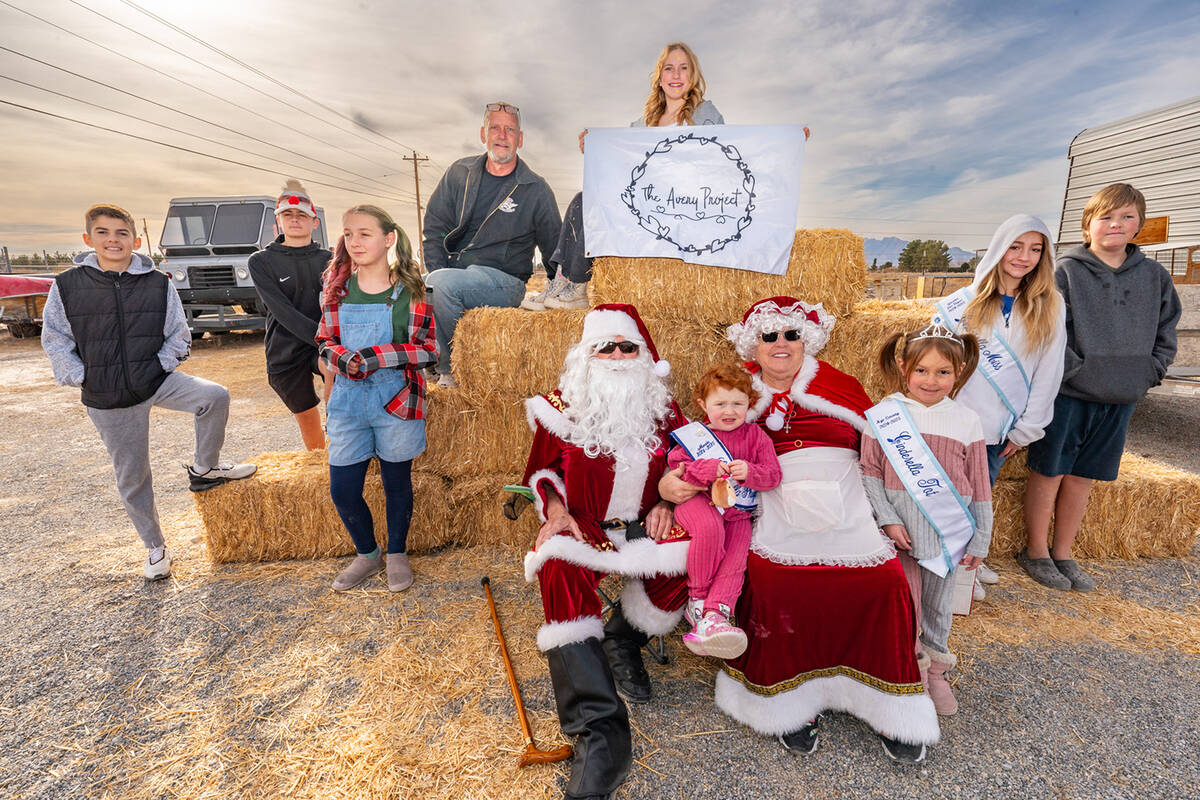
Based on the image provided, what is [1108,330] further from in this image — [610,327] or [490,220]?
[490,220]

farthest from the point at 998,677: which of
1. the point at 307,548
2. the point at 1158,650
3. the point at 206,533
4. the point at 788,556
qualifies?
the point at 206,533

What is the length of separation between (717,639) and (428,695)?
4.70 feet

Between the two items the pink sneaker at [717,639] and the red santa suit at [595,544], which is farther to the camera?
the red santa suit at [595,544]

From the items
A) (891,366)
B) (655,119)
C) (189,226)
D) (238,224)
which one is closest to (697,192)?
(655,119)

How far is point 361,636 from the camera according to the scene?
115 inches

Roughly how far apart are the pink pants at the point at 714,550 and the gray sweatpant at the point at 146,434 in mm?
3011

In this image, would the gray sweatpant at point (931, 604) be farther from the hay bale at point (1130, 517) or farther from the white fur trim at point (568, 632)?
the hay bale at point (1130, 517)

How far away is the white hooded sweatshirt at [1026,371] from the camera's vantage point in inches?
112

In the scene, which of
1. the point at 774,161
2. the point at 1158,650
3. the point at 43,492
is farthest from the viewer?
the point at 43,492

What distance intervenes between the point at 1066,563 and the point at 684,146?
147 inches

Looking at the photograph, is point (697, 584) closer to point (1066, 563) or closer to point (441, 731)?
point (441, 731)

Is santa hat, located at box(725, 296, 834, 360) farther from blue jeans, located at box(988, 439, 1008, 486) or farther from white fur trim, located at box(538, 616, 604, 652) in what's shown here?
white fur trim, located at box(538, 616, 604, 652)

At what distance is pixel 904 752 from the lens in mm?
2119

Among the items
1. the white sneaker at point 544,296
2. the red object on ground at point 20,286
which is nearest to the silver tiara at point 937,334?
the white sneaker at point 544,296
